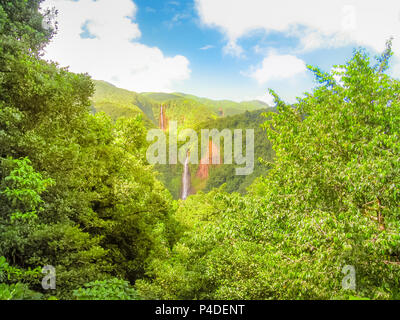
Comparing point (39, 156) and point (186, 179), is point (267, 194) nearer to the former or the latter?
point (39, 156)

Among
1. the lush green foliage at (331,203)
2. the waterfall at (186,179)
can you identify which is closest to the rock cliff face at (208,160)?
the waterfall at (186,179)

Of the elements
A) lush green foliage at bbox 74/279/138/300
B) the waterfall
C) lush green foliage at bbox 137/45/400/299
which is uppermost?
lush green foliage at bbox 137/45/400/299

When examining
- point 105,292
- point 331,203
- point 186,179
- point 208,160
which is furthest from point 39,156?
point 186,179

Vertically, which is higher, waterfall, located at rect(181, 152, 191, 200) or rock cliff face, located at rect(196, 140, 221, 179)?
rock cliff face, located at rect(196, 140, 221, 179)

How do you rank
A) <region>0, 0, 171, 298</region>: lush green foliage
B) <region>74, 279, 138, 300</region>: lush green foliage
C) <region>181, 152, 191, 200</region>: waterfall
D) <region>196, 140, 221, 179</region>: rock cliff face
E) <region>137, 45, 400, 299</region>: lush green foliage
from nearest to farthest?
<region>74, 279, 138, 300</region>: lush green foliage < <region>137, 45, 400, 299</region>: lush green foliage < <region>0, 0, 171, 298</region>: lush green foliage < <region>181, 152, 191, 200</region>: waterfall < <region>196, 140, 221, 179</region>: rock cliff face

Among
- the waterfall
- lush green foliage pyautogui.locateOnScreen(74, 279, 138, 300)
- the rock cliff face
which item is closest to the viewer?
lush green foliage pyautogui.locateOnScreen(74, 279, 138, 300)

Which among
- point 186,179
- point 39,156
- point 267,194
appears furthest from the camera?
point 186,179

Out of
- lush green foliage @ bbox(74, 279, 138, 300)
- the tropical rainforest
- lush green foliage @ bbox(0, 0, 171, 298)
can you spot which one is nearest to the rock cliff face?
the tropical rainforest

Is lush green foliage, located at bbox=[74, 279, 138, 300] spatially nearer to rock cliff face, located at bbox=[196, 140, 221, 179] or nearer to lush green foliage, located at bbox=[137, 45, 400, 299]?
lush green foliage, located at bbox=[137, 45, 400, 299]

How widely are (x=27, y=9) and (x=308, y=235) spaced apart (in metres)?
13.5

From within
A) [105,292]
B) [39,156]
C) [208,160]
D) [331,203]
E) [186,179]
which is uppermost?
[39,156]

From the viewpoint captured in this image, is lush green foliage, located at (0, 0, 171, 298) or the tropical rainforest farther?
lush green foliage, located at (0, 0, 171, 298)

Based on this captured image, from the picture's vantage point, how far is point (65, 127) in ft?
33.4

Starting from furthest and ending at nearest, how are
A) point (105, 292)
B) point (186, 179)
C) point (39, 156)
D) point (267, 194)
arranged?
point (186, 179) < point (39, 156) < point (267, 194) < point (105, 292)
